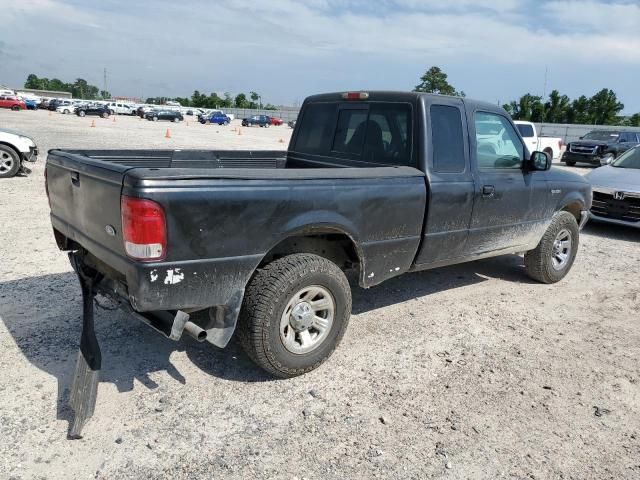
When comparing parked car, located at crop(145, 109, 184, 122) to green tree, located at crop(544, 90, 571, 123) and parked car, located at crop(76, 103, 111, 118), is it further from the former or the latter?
green tree, located at crop(544, 90, 571, 123)

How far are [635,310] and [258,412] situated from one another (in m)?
4.23

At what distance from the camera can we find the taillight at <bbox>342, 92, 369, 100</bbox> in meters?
4.85

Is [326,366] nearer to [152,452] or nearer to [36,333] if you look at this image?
[152,452]

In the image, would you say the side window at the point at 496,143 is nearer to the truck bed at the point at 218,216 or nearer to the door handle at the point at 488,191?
the door handle at the point at 488,191

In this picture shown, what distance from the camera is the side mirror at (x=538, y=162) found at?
5.23m

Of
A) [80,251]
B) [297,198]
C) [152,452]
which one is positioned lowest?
[152,452]

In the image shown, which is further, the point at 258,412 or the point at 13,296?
the point at 13,296

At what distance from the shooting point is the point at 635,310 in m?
5.50

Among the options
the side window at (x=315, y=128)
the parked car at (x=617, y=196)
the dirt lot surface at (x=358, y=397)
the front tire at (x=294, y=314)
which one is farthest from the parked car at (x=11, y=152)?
the parked car at (x=617, y=196)

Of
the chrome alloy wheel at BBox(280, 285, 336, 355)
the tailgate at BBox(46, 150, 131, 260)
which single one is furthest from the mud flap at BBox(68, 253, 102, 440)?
the chrome alloy wheel at BBox(280, 285, 336, 355)

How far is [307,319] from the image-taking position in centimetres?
372

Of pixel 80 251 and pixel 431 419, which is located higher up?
pixel 80 251

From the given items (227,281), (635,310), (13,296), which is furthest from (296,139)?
(635,310)

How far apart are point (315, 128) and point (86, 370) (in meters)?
3.12
